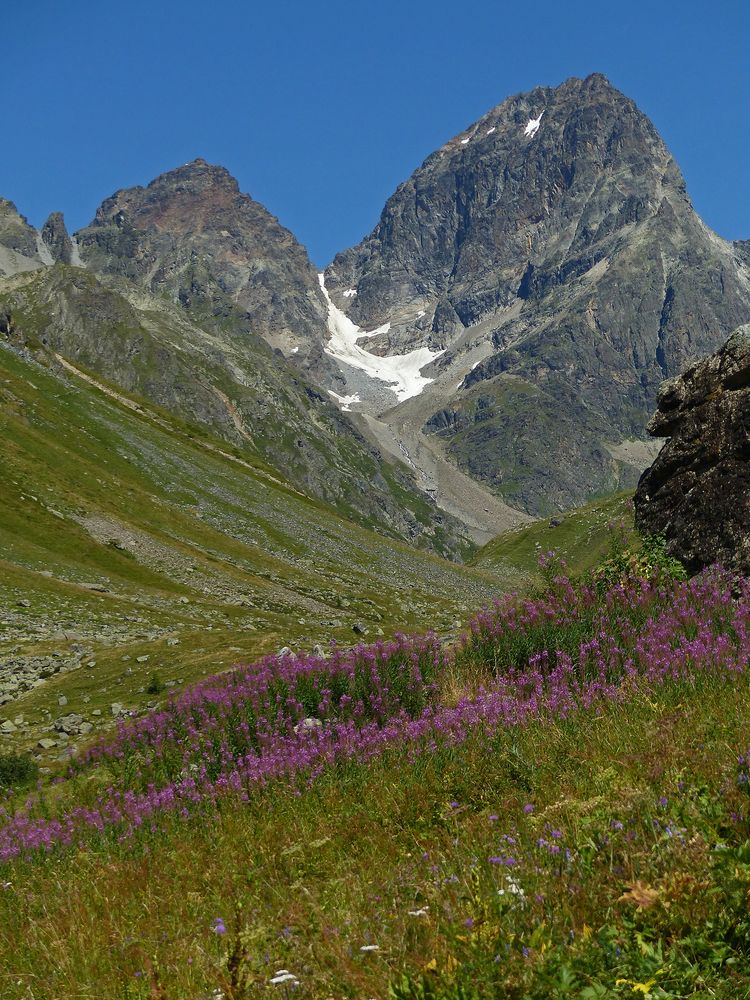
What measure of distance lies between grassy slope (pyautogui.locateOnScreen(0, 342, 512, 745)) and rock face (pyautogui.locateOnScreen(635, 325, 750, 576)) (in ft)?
37.4

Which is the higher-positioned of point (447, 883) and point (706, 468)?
point (706, 468)

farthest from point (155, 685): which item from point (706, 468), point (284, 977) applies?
point (284, 977)

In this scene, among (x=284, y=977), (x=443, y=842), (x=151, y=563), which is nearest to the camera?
(x=284, y=977)

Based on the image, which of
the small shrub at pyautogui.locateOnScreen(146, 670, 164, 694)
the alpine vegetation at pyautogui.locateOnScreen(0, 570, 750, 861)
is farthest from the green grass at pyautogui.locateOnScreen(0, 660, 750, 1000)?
the small shrub at pyautogui.locateOnScreen(146, 670, 164, 694)

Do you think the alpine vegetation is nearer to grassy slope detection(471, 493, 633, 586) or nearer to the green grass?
the green grass

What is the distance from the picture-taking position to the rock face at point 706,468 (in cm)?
1376

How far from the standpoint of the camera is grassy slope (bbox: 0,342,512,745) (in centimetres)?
2355

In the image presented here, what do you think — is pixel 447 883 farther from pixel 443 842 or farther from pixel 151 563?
pixel 151 563

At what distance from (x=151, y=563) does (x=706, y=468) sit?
45.9 m

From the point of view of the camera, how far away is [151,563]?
5419 cm

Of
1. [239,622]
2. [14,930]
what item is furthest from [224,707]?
[239,622]

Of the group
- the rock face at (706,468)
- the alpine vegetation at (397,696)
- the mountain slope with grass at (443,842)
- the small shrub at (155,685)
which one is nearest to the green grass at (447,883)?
the mountain slope with grass at (443,842)

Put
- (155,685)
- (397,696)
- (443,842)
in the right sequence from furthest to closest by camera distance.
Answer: (155,685), (397,696), (443,842)

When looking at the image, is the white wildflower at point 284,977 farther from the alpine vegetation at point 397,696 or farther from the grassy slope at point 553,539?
the grassy slope at point 553,539
